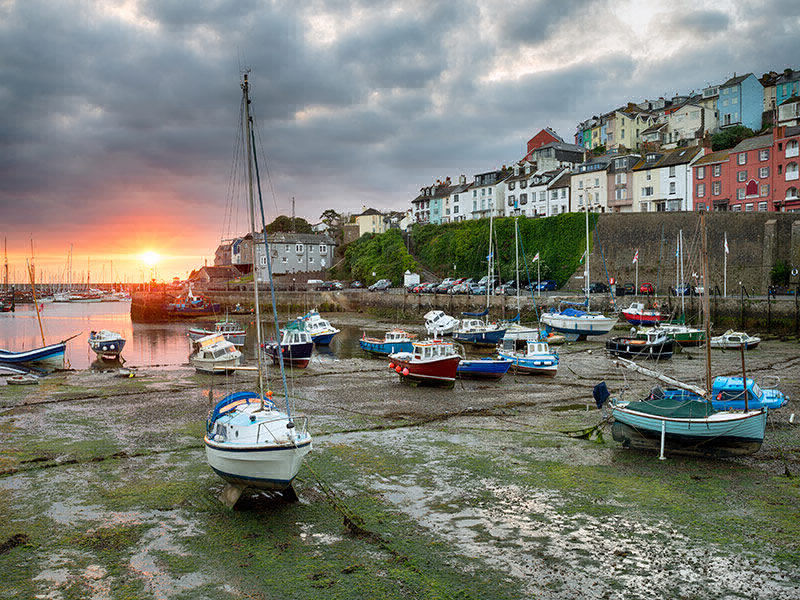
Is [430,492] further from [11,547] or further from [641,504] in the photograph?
[11,547]

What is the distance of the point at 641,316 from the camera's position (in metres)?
41.8

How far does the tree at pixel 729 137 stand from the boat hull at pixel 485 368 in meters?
59.5

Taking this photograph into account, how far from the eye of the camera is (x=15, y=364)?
32.8 metres

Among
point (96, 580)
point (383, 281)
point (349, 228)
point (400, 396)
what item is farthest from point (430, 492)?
point (349, 228)

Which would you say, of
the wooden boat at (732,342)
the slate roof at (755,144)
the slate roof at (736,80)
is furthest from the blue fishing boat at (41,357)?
the slate roof at (736,80)

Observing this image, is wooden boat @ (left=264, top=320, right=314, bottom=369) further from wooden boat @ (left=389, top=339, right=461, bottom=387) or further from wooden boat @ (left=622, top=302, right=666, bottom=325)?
wooden boat @ (left=622, top=302, right=666, bottom=325)

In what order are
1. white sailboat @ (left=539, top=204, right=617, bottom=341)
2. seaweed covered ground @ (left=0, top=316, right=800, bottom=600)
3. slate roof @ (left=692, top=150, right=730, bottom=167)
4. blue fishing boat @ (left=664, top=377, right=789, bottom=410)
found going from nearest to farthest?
seaweed covered ground @ (left=0, top=316, right=800, bottom=600), blue fishing boat @ (left=664, top=377, right=789, bottom=410), white sailboat @ (left=539, top=204, right=617, bottom=341), slate roof @ (left=692, top=150, right=730, bottom=167)

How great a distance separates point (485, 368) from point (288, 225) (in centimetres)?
9841

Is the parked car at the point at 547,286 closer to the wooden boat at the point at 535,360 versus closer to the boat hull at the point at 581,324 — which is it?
the boat hull at the point at 581,324

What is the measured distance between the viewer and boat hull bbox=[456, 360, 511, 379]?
86.4 feet

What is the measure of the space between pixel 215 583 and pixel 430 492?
4918 millimetres

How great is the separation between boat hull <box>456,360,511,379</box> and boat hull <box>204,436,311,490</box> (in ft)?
51.9

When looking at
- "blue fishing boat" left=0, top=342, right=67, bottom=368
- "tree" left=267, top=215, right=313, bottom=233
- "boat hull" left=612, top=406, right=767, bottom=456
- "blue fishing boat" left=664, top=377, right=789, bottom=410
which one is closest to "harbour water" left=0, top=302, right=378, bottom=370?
"blue fishing boat" left=0, top=342, right=67, bottom=368

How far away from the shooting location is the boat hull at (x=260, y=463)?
432 inches
